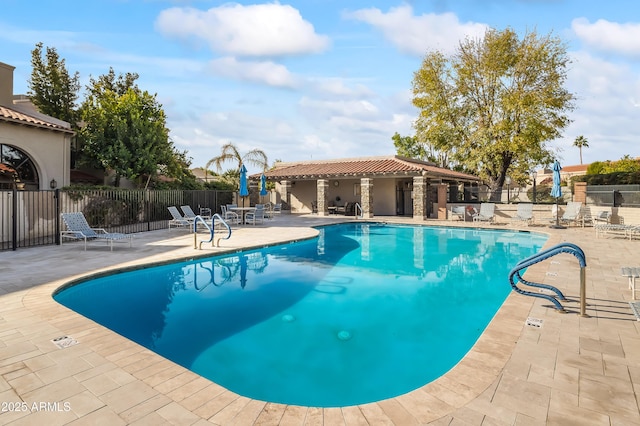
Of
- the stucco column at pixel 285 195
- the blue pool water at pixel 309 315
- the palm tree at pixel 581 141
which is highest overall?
the palm tree at pixel 581 141

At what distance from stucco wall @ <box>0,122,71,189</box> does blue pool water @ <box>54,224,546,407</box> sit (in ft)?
33.2

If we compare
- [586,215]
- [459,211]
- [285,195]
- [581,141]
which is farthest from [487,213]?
[581,141]

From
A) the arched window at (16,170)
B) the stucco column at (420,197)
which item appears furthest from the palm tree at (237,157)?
the stucco column at (420,197)

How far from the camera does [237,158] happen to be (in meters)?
24.8

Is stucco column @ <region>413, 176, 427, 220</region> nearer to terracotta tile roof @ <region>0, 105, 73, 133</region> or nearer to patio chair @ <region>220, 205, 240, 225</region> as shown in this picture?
patio chair @ <region>220, 205, 240, 225</region>

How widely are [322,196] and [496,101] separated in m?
14.5

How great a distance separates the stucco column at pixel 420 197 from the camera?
2139cm

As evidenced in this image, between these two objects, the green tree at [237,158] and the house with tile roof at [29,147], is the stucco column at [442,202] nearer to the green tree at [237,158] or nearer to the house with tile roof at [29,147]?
the green tree at [237,158]

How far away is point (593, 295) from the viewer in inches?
243

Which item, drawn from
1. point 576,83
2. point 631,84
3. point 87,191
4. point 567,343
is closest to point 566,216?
point 631,84

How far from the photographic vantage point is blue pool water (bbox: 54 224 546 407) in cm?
442

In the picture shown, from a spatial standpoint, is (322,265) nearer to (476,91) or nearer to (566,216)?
(566,216)

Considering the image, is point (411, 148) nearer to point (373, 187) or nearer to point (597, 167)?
point (597, 167)

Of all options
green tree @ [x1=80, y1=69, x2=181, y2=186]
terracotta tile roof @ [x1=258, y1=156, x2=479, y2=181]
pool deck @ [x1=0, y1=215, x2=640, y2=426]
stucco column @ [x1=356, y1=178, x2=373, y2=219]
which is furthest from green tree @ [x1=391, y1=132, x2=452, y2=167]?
pool deck @ [x1=0, y1=215, x2=640, y2=426]
